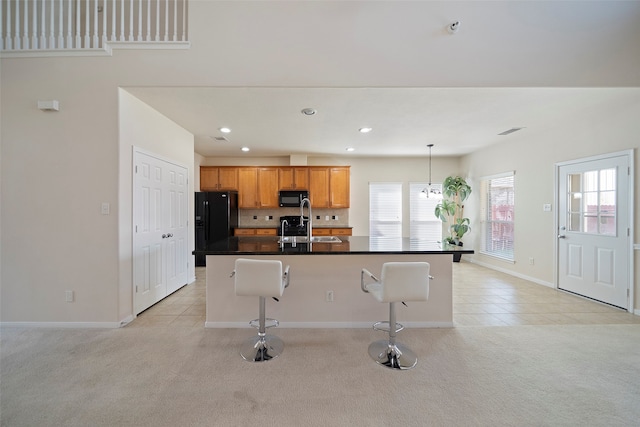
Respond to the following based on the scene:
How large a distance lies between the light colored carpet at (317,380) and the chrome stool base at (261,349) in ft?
0.25

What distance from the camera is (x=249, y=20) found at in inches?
112

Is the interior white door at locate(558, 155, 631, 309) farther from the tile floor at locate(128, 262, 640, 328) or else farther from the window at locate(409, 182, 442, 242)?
the window at locate(409, 182, 442, 242)

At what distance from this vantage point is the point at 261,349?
2.39 metres

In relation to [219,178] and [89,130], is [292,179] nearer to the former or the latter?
[219,178]

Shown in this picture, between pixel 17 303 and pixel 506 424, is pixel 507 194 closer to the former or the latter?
pixel 506 424

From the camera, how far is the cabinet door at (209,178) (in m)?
6.13

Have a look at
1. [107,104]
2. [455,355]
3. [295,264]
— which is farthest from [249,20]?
[455,355]

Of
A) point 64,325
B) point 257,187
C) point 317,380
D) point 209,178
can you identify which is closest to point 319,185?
point 257,187

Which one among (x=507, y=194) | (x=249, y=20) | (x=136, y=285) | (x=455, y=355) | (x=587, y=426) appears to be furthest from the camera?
(x=507, y=194)

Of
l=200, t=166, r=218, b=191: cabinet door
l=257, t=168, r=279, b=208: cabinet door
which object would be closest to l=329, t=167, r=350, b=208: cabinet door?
l=257, t=168, r=279, b=208: cabinet door

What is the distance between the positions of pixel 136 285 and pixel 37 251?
101 cm

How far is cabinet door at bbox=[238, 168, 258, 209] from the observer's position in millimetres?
6133

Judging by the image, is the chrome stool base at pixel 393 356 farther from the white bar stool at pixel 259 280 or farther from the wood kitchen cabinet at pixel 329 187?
the wood kitchen cabinet at pixel 329 187

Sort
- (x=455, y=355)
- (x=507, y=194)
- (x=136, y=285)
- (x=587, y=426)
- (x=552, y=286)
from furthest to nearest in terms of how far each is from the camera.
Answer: (x=507, y=194)
(x=552, y=286)
(x=136, y=285)
(x=455, y=355)
(x=587, y=426)
